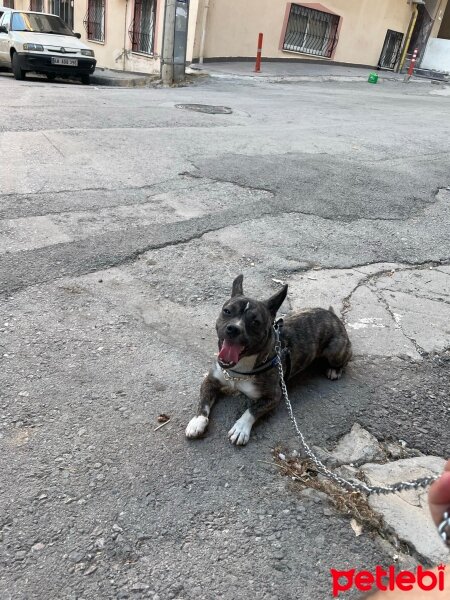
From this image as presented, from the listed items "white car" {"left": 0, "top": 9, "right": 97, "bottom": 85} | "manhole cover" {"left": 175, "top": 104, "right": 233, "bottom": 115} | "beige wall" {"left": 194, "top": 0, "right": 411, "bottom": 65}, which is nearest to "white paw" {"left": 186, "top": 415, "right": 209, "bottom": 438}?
"manhole cover" {"left": 175, "top": 104, "right": 233, "bottom": 115}

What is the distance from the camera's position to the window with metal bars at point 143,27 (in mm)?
20094

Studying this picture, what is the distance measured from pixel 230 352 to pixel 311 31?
24.7m

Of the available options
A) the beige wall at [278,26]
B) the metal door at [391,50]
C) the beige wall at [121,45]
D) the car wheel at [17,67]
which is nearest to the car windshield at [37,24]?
the car wheel at [17,67]

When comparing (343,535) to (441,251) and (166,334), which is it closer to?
A: (166,334)

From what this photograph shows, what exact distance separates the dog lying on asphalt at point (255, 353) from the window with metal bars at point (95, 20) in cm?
2340

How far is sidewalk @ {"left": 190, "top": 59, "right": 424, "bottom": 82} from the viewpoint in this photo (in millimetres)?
18750

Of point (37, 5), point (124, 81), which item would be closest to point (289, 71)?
point (124, 81)

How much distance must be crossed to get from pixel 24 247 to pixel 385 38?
2828 centimetres

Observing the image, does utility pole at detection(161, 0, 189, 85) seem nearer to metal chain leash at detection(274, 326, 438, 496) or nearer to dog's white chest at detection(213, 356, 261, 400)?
metal chain leash at detection(274, 326, 438, 496)

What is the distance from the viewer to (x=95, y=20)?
903 inches

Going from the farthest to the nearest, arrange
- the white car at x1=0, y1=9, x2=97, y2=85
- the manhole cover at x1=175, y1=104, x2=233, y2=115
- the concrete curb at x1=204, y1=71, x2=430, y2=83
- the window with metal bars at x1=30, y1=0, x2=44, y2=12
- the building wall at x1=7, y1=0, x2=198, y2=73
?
the window with metal bars at x1=30, y1=0, x2=44, y2=12
the building wall at x1=7, y1=0, x2=198, y2=73
the concrete curb at x1=204, y1=71, x2=430, y2=83
the white car at x1=0, y1=9, x2=97, y2=85
the manhole cover at x1=175, y1=104, x2=233, y2=115

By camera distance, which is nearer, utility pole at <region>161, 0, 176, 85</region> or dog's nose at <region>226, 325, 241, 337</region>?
dog's nose at <region>226, 325, 241, 337</region>

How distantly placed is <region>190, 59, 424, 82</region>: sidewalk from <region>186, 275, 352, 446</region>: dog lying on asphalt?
1649cm

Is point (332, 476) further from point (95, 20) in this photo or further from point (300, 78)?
point (95, 20)
